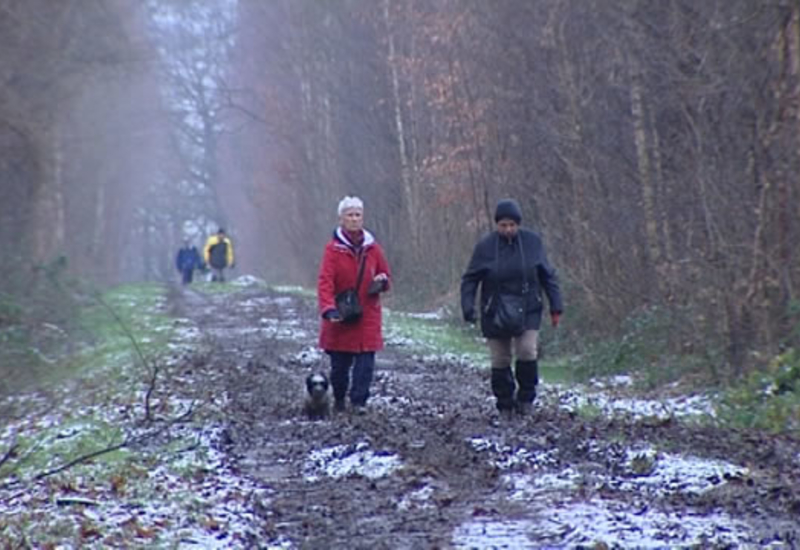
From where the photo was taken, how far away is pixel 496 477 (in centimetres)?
966

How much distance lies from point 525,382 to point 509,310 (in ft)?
2.62

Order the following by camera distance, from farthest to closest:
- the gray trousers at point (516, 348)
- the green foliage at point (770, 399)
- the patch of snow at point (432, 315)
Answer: the patch of snow at point (432, 315) → the gray trousers at point (516, 348) → the green foliage at point (770, 399)

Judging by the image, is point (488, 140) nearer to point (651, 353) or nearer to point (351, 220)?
point (651, 353)

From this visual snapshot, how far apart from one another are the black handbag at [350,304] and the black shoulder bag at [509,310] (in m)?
1.48

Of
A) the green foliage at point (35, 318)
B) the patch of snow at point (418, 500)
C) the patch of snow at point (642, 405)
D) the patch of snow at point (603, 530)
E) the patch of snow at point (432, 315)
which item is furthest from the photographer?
the patch of snow at point (432, 315)

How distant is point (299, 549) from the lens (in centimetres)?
788

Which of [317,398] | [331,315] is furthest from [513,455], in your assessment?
[331,315]

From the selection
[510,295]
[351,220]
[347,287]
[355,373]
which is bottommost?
[355,373]

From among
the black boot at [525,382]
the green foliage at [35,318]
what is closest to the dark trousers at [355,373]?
the black boot at [525,382]

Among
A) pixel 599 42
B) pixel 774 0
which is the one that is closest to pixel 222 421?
pixel 774 0

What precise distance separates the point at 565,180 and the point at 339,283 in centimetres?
1023

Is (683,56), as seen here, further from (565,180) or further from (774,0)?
(565,180)

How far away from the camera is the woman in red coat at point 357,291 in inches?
539

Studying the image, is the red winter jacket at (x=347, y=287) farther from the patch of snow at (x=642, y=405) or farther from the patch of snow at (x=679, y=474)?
the patch of snow at (x=679, y=474)
